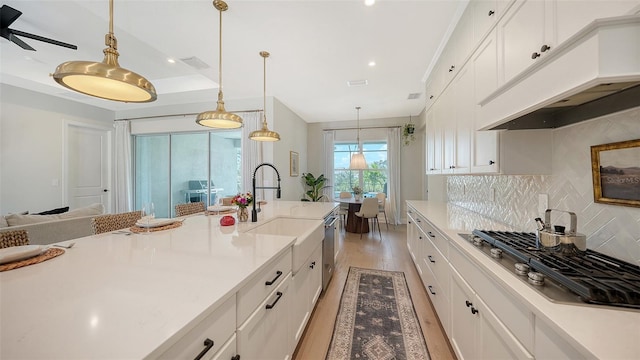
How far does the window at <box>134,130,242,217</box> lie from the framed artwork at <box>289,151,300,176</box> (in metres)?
1.14

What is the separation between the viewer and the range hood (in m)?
0.65

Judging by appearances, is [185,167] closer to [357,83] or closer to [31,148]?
[31,148]

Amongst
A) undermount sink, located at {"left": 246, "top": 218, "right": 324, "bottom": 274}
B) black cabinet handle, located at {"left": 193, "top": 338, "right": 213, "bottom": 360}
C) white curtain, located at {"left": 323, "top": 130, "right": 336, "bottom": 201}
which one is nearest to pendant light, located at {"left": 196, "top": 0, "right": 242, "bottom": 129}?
undermount sink, located at {"left": 246, "top": 218, "right": 324, "bottom": 274}

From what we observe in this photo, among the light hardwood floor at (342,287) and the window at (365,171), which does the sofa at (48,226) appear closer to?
the light hardwood floor at (342,287)

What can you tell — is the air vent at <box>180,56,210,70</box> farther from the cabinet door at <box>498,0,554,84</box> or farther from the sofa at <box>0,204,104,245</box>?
the cabinet door at <box>498,0,554,84</box>

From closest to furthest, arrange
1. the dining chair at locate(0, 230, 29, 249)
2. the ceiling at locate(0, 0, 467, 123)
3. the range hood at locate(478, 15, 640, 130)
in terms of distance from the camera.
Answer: the range hood at locate(478, 15, 640, 130), the dining chair at locate(0, 230, 29, 249), the ceiling at locate(0, 0, 467, 123)

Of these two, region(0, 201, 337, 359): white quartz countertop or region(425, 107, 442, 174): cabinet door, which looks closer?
region(0, 201, 337, 359): white quartz countertop

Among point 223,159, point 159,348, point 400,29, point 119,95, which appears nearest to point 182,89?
point 223,159

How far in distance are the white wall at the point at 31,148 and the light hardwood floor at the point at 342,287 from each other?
5.66 metres

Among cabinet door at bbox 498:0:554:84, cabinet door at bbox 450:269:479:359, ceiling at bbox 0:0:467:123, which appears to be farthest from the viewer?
ceiling at bbox 0:0:467:123

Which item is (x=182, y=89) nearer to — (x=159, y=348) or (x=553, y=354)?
(x=159, y=348)

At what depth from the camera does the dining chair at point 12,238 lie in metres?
1.35

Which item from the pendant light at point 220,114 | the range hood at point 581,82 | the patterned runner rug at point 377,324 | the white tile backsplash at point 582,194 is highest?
the pendant light at point 220,114

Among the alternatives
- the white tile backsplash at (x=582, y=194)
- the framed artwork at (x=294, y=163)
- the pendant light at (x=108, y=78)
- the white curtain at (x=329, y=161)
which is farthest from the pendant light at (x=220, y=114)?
the white curtain at (x=329, y=161)
